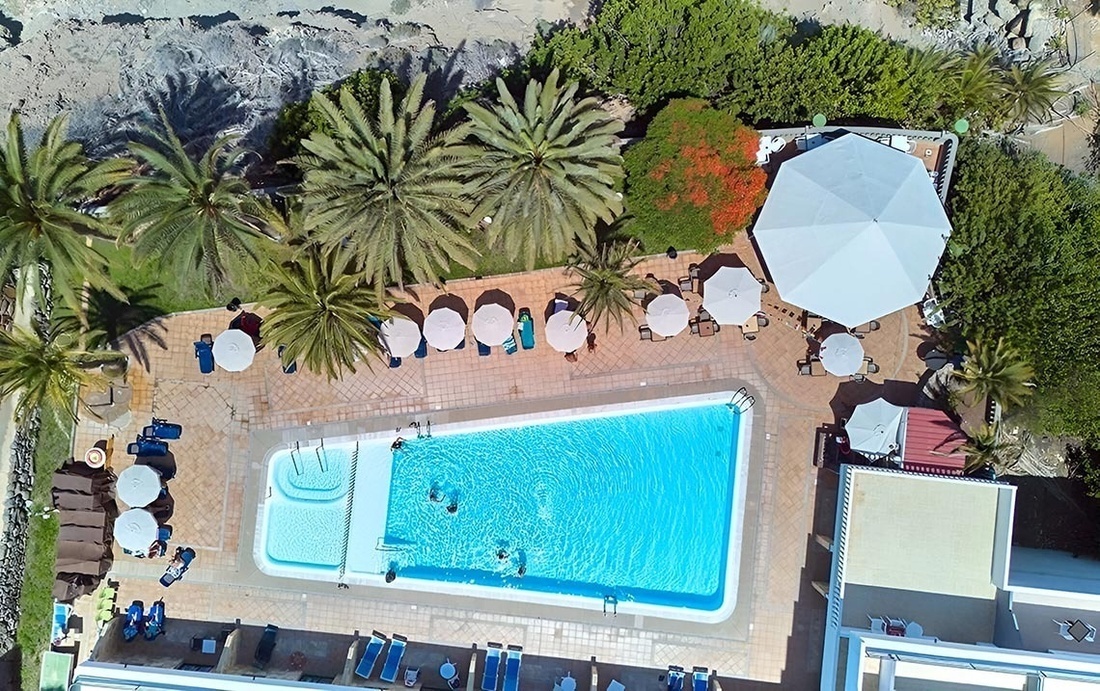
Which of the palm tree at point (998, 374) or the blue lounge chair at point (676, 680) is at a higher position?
the palm tree at point (998, 374)

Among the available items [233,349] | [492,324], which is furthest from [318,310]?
[492,324]

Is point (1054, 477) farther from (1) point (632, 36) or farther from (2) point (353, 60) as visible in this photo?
(2) point (353, 60)

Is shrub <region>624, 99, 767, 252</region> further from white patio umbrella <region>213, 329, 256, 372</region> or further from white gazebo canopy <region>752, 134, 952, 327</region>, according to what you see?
white patio umbrella <region>213, 329, 256, 372</region>

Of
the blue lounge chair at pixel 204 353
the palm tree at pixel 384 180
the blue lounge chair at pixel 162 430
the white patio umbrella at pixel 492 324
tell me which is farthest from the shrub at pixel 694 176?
the blue lounge chair at pixel 162 430

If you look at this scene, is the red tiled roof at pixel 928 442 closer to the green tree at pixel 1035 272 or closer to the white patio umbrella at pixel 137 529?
the green tree at pixel 1035 272

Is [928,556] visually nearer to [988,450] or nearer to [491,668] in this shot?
[988,450]

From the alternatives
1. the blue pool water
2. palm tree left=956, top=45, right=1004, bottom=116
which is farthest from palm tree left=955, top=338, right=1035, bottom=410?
palm tree left=956, top=45, right=1004, bottom=116

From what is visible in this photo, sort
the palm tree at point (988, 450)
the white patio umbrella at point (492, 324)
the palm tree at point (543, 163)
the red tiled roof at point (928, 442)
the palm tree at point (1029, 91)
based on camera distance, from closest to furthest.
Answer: the palm tree at point (543, 163) < the palm tree at point (988, 450) < the red tiled roof at point (928, 442) < the palm tree at point (1029, 91) < the white patio umbrella at point (492, 324)
